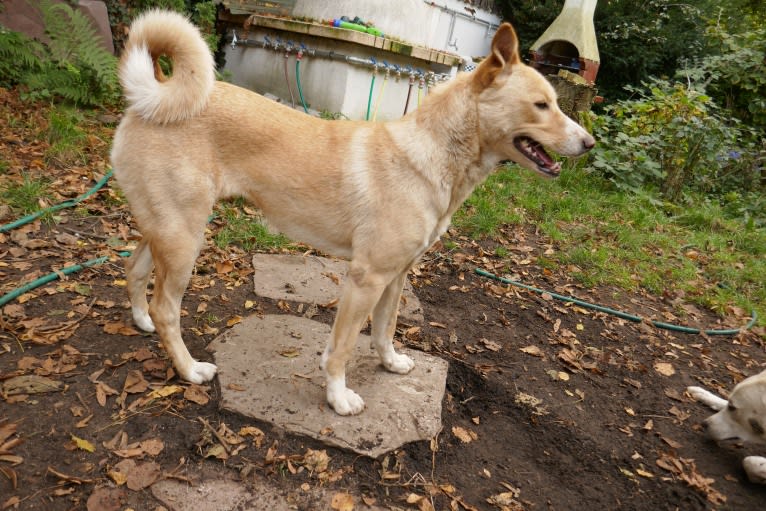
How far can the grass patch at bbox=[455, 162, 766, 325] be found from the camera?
5.43 m

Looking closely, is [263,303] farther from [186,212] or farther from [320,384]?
[186,212]

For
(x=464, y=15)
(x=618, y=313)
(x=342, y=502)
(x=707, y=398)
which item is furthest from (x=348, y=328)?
(x=464, y=15)

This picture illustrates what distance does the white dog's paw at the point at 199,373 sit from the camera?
2.85 meters

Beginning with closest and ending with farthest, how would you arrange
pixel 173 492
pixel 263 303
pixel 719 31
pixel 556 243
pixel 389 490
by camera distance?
pixel 173 492
pixel 389 490
pixel 263 303
pixel 556 243
pixel 719 31

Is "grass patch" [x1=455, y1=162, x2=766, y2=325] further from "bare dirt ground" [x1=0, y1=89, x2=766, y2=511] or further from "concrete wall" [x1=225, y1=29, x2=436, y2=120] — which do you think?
"concrete wall" [x1=225, y1=29, x2=436, y2=120]

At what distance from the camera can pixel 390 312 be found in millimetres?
3094

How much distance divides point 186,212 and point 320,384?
126 cm

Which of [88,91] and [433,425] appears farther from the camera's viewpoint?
[88,91]

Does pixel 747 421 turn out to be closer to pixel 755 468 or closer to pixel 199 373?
pixel 755 468

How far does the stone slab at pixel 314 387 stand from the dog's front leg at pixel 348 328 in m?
0.09

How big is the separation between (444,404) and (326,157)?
1704 millimetres

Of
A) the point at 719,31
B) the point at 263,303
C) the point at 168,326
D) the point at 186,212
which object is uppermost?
the point at 719,31

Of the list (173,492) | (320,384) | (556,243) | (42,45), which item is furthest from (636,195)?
(42,45)

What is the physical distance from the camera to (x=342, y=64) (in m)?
7.41
